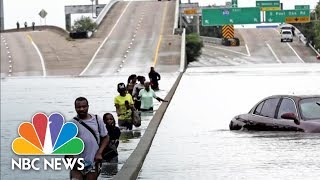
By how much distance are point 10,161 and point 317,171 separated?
7.71 m

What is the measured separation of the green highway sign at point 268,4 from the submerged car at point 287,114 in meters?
81.0

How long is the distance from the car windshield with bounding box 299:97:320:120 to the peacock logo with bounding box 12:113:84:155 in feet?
26.0

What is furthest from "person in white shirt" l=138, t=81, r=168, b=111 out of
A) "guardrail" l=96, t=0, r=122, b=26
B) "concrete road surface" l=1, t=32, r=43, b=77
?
"guardrail" l=96, t=0, r=122, b=26

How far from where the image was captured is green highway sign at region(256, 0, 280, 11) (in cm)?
9903

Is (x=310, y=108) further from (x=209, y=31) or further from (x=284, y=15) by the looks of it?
(x=209, y=31)

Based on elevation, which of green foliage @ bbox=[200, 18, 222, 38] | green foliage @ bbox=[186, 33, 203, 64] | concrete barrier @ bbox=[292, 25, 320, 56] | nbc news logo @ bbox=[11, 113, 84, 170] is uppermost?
nbc news logo @ bbox=[11, 113, 84, 170]

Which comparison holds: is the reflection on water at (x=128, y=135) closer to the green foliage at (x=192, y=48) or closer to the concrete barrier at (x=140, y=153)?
the concrete barrier at (x=140, y=153)

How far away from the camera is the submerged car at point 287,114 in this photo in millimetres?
17031

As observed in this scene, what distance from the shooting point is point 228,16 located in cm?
9331

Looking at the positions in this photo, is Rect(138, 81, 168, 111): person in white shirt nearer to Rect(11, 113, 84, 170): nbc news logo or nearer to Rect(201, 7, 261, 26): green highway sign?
Rect(11, 113, 84, 170): nbc news logo

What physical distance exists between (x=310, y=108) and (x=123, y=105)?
13.1ft

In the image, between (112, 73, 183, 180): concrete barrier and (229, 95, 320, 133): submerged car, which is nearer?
(112, 73, 183, 180): concrete barrier

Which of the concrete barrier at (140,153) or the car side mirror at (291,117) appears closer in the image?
the concrete barrier at (140,153)

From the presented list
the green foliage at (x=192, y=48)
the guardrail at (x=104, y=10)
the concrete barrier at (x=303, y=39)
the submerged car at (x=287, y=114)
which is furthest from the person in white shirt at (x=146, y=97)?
the concrete barrier at (x=303, y=39)
